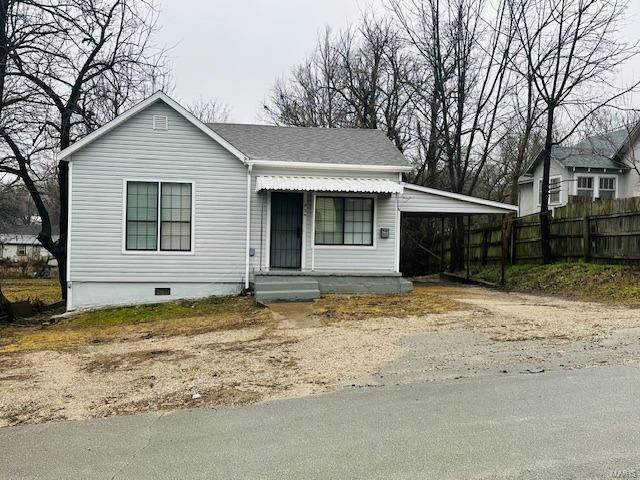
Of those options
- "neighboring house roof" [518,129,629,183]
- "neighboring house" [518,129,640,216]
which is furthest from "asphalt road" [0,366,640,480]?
"neighboring house roof" [518,129,629,183]

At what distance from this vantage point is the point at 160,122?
14047 mm

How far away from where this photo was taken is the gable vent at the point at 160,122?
1402 cm

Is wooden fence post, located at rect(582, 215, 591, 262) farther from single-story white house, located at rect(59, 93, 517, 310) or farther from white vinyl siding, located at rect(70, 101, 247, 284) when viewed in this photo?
white vinyl siding, located at rect(70, 101, 247, 284)

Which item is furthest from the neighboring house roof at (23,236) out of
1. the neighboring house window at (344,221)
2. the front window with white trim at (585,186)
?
the neighboring house window at (344,221)

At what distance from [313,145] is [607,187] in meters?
17.2

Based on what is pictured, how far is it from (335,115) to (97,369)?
23658 millimetres

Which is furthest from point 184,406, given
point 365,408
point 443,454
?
point 443,454

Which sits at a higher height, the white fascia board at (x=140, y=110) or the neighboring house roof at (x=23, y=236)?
the white fascia board at (x=140, y=110)

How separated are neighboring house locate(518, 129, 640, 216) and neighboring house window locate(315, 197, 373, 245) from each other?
1396cm

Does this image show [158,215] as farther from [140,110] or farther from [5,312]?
[5,312]

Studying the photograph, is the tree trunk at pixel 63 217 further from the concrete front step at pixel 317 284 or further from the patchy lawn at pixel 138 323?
the concrete front step at pixel 317 284

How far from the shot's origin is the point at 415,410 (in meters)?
5.20

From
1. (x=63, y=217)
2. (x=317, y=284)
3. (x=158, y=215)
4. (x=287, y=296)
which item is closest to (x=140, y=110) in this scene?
(x=158, y=215)

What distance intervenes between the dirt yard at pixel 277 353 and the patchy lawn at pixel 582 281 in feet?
4.02
